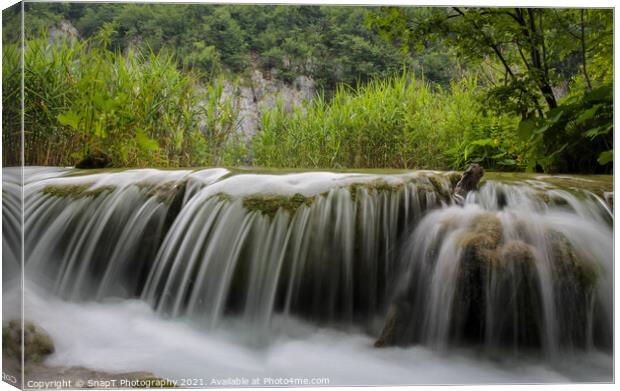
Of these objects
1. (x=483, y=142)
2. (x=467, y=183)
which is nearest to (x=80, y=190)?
(x=467, y=183)

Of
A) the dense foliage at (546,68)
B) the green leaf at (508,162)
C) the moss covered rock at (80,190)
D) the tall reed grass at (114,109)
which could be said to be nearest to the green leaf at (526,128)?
the dense foliage at (546,68)

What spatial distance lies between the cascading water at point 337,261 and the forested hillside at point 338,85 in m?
0.21

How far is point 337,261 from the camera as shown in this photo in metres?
3.71

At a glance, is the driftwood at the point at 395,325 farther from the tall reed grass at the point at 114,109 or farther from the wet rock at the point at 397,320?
the tall reed grass at the point at 114,109

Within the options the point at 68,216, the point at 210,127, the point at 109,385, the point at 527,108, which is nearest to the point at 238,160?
the point at 210,127

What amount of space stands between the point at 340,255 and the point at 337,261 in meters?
0.03

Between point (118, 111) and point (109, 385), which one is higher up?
point (118, 111)

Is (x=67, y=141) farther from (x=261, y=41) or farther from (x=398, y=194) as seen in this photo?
(x=398, y=194)

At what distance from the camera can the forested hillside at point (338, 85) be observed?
3.83 m

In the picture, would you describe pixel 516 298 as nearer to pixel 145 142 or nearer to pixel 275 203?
pixel 275 203

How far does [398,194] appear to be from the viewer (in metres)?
3.76

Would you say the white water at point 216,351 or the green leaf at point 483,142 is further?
the green leaf at point 483,142

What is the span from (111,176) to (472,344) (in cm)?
199

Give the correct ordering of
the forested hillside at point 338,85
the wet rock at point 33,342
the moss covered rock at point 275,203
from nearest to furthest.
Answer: the wet rock at point 33,342, the moss covered rock at point 275,203, the forested hillside at point 338,85
